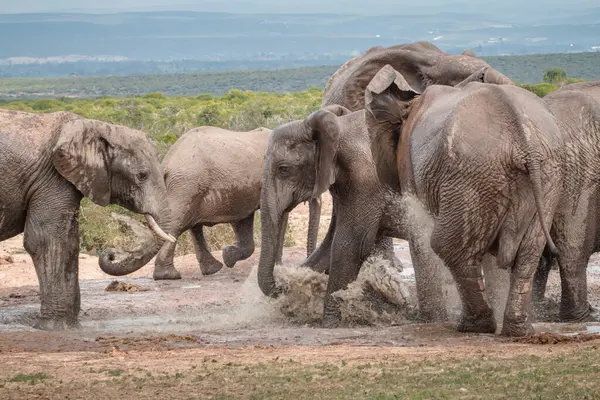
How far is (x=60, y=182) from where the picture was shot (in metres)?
10.7

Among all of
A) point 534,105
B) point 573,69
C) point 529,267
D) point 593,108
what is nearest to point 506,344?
point 529,267

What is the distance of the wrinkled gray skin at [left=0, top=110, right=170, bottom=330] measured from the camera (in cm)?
1055

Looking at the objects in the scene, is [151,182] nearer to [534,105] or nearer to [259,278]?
[259,278]

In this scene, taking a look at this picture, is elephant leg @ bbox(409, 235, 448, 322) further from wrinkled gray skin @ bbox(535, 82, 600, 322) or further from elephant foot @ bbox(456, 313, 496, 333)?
elephant foot @ bbox(456, 313, 496, 333)

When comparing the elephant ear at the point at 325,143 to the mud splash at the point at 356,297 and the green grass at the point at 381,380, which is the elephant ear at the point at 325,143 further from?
the green grass at the point at 381,380

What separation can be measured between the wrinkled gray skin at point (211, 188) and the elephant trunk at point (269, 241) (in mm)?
3813

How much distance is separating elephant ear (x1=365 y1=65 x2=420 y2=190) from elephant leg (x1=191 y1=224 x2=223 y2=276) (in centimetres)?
517

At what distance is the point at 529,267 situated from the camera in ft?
29.5

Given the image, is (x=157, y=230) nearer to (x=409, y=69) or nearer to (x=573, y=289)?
(x=409, y=69)

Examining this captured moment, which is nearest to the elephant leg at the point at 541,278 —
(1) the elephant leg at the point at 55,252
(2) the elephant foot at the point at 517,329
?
(2) the elephant foot at the point at 517,329

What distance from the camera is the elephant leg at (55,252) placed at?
10609 mm

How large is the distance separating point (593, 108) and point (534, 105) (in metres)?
1.67

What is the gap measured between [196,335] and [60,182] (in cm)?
165

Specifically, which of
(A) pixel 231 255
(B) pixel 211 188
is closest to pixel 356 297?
(B) pixel 211 188
